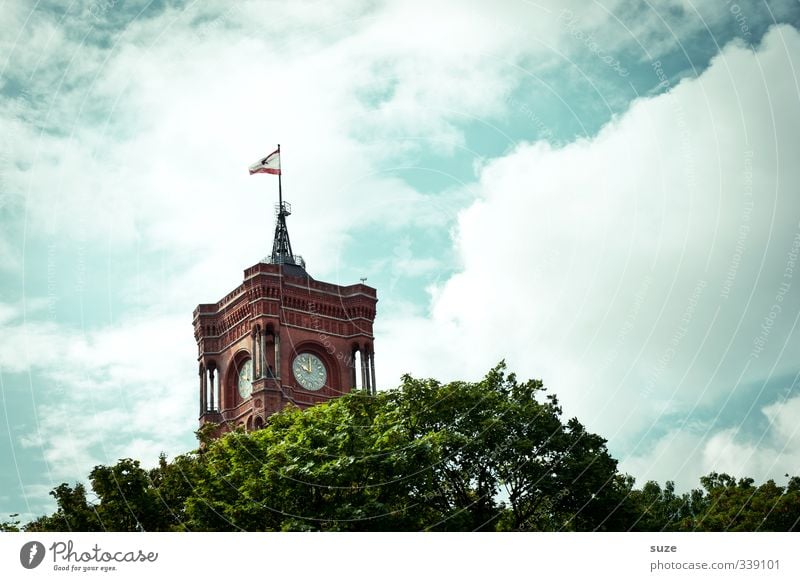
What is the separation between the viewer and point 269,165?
70.4 metres

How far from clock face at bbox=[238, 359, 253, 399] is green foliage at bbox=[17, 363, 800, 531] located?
22257 mm

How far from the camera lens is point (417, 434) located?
153ft

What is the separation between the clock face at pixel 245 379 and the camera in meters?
76.1

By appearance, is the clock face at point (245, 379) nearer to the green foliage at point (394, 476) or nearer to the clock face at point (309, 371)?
the clock face at point (309, 371)

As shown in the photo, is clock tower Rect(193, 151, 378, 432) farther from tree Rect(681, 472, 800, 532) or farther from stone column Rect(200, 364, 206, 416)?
tree Rect(681, 472, 800, 532)

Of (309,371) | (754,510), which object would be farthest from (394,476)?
(309,371)

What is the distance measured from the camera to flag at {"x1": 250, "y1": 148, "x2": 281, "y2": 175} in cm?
7000

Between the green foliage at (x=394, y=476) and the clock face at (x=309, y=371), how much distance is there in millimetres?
22682

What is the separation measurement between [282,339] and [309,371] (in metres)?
3.56

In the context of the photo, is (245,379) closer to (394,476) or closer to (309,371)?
(309,371)

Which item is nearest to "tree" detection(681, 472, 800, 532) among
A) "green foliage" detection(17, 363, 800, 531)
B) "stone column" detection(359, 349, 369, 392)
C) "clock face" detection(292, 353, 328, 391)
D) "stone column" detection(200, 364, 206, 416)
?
"green foliage" detection(17, 363, 800, 531)

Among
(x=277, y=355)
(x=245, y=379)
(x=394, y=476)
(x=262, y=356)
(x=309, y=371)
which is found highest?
(x=277, y=355)

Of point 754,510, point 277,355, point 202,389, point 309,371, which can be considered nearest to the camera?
point 754,510
